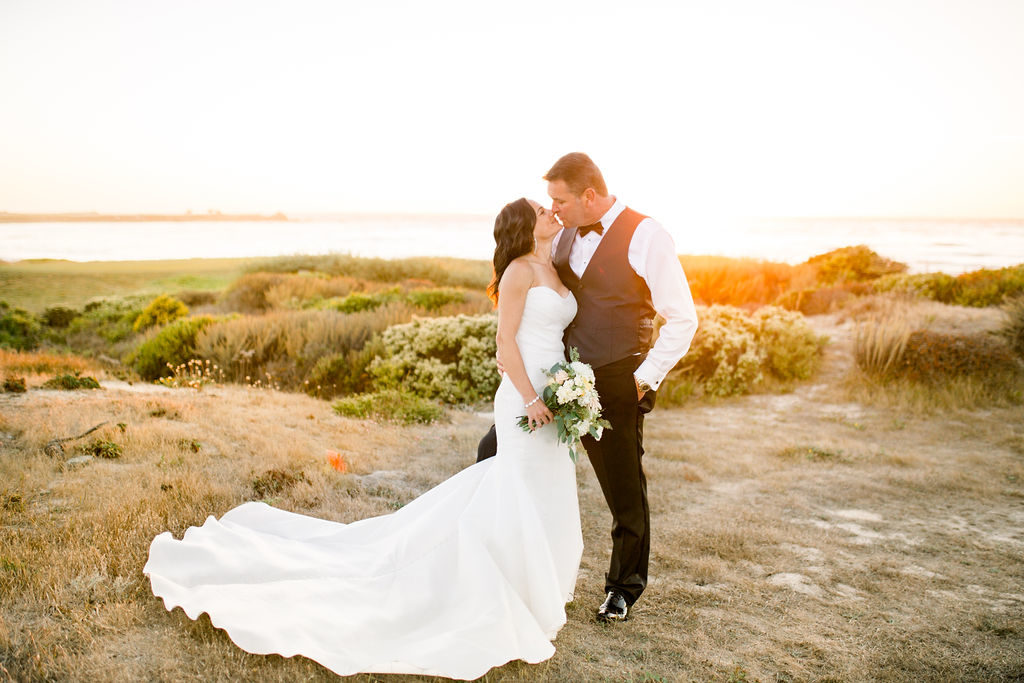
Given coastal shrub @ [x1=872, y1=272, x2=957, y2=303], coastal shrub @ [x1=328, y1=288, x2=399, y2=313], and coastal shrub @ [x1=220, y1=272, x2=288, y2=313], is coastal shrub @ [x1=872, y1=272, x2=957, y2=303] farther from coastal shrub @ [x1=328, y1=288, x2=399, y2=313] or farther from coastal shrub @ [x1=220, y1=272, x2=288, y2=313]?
coastal shrub @ [x1=220, y1=272, x2=288, y2=313]

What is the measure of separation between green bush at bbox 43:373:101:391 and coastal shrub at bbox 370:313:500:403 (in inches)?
152

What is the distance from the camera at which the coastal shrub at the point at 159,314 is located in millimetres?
16312

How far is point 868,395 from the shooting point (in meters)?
10.4

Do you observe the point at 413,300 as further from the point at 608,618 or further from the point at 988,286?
the point at 988,286

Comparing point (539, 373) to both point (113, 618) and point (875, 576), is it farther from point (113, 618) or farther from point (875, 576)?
point (875, 576)

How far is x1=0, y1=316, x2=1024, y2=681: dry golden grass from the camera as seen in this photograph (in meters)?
3.56

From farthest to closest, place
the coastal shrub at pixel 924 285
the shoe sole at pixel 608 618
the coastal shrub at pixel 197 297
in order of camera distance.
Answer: the coastal shrub at pixel 197 297, the coastal shrub at pixel 924 285, the shoe sole at pixel 608 618

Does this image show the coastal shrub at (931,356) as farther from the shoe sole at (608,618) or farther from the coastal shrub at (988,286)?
the shoe sole at (608,618)

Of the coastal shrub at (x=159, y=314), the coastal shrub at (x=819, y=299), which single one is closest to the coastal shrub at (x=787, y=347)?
the coastal shrub at (x=819, y=299)

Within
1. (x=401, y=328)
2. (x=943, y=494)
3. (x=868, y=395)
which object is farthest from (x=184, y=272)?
(x=943, y=494)

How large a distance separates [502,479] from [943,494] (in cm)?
560

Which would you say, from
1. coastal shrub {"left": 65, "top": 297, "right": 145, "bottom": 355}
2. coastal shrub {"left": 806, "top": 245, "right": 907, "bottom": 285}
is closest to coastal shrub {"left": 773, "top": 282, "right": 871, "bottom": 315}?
coastal shrub {"left": 806, "top": 245, "right": 907, "bottom": 285}

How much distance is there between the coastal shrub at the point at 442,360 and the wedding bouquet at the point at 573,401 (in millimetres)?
6377

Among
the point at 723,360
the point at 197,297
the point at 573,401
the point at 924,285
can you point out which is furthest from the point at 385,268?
the point at 573,401
